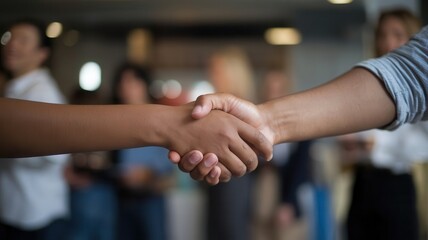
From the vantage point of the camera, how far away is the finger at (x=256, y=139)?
4.17 ft

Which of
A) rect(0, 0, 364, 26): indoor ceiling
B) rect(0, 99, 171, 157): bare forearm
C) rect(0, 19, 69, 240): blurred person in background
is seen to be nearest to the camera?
rect(0, 99, 171, 157): bare forearm

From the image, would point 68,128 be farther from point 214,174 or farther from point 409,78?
point 409,78

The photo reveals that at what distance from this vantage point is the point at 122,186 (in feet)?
9.25

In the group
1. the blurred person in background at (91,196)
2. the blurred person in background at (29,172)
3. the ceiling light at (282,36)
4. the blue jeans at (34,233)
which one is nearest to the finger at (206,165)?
the blurred person in background at (29,172)

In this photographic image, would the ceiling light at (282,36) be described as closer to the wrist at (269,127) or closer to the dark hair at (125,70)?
the dark hair at (125,70)

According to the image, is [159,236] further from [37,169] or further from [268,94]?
[37,169]

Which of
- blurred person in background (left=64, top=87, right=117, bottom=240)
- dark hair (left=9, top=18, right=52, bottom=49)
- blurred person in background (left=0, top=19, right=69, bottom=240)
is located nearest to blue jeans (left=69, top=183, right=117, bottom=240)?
blurred person in background (left=64, top=87, right=117, bottom=240)

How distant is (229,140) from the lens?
1274 millimetres

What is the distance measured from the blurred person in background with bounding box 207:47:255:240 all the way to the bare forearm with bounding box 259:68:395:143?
153 centimetres

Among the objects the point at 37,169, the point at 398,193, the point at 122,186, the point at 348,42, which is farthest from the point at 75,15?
the point at 398,193

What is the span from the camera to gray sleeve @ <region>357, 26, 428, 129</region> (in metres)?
1.14

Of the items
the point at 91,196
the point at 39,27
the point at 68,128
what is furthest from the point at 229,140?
the point at 91,196

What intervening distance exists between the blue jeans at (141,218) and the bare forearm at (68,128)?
1.70 m

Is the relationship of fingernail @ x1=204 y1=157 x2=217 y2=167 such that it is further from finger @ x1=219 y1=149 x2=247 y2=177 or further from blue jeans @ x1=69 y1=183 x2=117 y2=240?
blue jeans @ x1=69 y1=183 x2=117 y2=240
